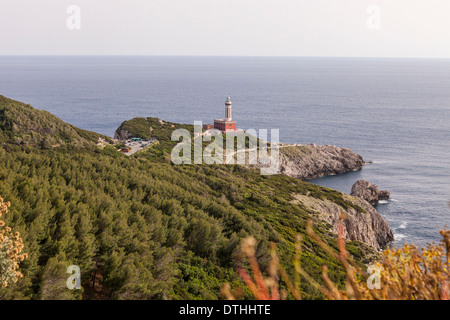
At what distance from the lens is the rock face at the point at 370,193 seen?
64.0 metres

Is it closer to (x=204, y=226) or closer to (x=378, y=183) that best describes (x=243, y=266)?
(x=204, y=226)

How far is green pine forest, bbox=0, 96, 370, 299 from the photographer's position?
16625mm

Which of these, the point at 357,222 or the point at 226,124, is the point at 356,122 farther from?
the point at 357,222

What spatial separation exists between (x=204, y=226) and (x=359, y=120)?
11741 cm

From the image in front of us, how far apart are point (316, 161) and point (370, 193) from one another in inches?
829

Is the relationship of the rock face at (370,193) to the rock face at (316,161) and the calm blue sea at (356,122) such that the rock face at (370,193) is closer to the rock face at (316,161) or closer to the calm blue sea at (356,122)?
the calm blue sea at (356,122)

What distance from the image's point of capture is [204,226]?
24125mm

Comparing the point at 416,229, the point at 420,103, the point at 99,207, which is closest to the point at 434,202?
the point at 416,229

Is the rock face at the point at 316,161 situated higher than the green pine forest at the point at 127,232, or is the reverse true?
the green pine forest at the point at 127,232

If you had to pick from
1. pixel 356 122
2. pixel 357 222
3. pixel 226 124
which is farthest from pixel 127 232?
pixel 356 122

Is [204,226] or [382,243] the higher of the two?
[204,226]

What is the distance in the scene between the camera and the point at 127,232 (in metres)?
20.2

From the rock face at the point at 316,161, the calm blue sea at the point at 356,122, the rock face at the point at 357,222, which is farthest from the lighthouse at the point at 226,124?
the rock face at the point at 357,222

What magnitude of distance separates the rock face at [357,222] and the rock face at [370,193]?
8.41 metres
